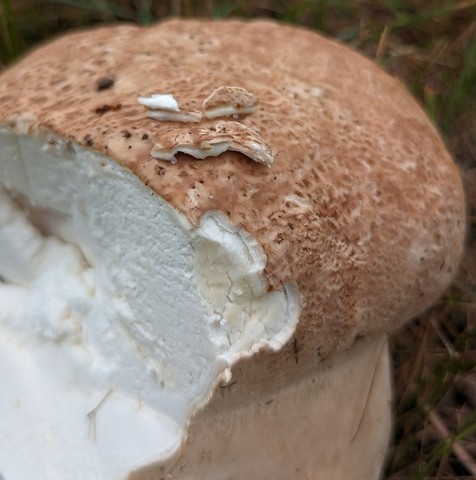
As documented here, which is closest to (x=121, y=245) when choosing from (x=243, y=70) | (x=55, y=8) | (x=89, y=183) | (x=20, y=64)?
(x=89, y=183)

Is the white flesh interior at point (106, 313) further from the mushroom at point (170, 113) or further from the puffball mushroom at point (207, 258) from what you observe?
the mushroom at point (170, 113)

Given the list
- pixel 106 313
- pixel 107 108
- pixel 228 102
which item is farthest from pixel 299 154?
pixel 106 313

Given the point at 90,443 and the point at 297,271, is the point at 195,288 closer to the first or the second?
the point at 297,271

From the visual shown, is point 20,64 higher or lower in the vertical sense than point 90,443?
higher

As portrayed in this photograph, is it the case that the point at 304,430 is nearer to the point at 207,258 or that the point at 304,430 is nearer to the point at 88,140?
the point at 207,258

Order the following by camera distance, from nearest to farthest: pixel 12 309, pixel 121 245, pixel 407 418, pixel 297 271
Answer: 1. pixel 297 271
2. pixel 121 245
3. pixel 12 309
4. pixel 407 418

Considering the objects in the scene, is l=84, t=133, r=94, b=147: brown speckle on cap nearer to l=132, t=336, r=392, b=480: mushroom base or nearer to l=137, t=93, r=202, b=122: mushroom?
l=137, t=93, r=202, b=122: mushroom

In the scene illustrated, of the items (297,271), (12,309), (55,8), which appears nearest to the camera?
(297,271)
